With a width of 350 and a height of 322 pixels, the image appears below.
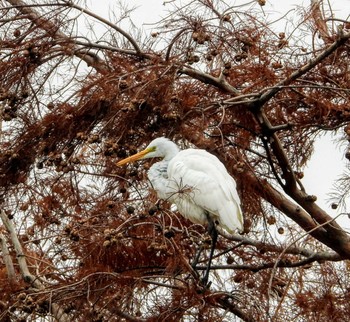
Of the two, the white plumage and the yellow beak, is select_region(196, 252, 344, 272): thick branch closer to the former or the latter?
the white plumage

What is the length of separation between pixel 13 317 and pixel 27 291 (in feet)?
0.64

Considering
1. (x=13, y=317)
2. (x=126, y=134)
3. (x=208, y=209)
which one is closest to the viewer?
(x=13, y=317)

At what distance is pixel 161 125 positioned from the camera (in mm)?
3535

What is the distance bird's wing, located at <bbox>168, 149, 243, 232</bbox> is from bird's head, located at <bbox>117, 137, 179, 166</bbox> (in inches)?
3.5

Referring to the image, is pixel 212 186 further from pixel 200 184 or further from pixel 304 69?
pixel 304 69

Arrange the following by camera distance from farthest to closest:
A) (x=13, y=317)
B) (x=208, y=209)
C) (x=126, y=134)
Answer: (x=208, y=209)
(x=126, y=134)
(x=13, y=317)

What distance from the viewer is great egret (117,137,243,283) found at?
3.56 meters

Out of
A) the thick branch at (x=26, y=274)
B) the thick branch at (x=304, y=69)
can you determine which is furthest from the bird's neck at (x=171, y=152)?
the thick branch at (x=26, y=274)

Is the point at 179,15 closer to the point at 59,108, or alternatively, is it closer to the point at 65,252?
the point at 59,108

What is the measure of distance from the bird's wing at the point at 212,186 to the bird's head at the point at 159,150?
9 centimetres

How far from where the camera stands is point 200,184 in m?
3.62

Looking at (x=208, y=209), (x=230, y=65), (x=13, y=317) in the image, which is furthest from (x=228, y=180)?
(x=13, y=317)

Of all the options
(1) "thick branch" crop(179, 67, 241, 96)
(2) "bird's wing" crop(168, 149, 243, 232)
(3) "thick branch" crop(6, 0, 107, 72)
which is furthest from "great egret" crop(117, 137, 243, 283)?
(3) "thick branch" crop(6, 0, 107, 72)

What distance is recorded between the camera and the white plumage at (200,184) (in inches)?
140
